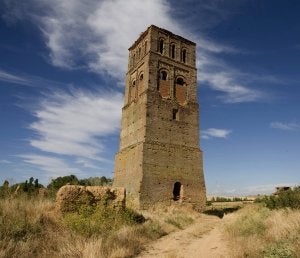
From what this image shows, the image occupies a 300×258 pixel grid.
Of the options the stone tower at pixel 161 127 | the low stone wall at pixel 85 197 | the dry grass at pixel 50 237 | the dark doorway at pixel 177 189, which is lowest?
the dry grass at pixel 50 237

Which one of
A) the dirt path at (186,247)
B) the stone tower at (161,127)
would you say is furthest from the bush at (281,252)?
the stone tower at (161,127)

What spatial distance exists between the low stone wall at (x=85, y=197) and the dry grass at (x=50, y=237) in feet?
1.61

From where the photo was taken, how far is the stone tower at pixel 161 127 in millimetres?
20203

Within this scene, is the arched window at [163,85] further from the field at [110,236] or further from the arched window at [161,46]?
the field at [110,236]

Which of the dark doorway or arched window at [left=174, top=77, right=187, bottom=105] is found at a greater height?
arched window at [left=174, top=77, right=187, bottom=105]

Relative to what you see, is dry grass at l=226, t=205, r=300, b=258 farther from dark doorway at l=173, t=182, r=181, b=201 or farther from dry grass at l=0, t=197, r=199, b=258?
dark doorway at l=173, t=182, r=181, b=201

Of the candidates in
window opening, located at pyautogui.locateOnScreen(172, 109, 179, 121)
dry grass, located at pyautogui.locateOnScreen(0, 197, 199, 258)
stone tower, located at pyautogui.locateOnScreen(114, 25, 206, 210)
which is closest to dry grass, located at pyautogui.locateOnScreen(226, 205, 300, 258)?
dry grass, located at pyautogui.locateOnScreen(0, 197, 199, 258)

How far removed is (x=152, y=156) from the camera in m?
20.4

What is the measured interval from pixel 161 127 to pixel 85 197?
11.2 metres

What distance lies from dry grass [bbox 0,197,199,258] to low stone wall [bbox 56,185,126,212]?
1.61 ft

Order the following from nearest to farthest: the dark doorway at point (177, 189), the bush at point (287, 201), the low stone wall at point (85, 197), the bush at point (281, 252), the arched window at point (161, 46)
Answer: the bush at point (281, 252), the low stone wall at point (85, 197), the bush at point (287, 201), the dark doorway at point (177, 189), the arched window at point (161, 46)

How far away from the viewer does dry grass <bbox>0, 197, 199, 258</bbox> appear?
7094 millimetres

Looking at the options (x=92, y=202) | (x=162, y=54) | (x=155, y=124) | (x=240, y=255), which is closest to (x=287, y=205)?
(x=240, y=255)

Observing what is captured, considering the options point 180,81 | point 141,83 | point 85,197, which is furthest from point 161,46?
point 85,197
